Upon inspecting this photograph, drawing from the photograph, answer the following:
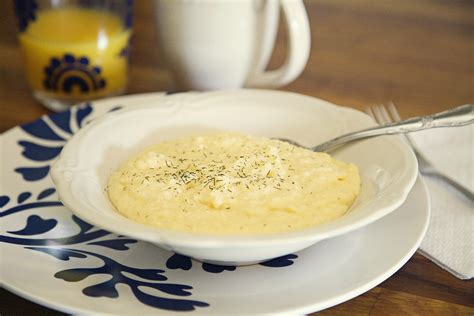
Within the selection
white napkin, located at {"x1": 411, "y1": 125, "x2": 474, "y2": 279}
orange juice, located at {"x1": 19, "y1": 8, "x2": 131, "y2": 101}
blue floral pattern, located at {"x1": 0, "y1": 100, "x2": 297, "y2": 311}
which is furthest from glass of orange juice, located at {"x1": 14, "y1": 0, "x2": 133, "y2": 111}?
white napkin, located at {"x1": 411, "y1": 125, "x2": 474, "y2": 279}

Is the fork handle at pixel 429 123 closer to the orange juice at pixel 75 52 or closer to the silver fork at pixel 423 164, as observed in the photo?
the silver fork at pixel 423 164

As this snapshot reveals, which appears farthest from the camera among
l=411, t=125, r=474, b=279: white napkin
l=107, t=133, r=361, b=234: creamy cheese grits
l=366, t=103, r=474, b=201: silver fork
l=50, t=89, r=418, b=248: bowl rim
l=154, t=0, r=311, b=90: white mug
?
l=154, t=0, r=311, b=90: white mug

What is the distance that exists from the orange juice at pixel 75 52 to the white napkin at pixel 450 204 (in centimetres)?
74

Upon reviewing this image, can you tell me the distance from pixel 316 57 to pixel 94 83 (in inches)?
27.5

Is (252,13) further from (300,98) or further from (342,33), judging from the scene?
(342,33)

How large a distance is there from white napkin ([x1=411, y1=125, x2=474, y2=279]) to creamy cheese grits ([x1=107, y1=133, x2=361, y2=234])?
17 cm

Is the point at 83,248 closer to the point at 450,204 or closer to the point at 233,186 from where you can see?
the point at 233,186

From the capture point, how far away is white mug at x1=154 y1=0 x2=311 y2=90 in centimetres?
164

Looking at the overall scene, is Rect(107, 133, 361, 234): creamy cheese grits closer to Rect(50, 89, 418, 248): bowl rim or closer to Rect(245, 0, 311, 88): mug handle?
Answer: Rect(50, 89, 418, 248): bowl rim

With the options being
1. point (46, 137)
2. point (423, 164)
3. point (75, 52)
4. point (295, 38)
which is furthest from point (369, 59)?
point (46, 137)

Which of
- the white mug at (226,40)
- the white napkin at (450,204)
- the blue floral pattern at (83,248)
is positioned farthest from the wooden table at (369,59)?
the blue floral pattern at (83,248)

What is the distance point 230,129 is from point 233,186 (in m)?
0.35

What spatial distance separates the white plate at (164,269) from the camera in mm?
942

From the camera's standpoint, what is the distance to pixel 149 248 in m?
1.11
